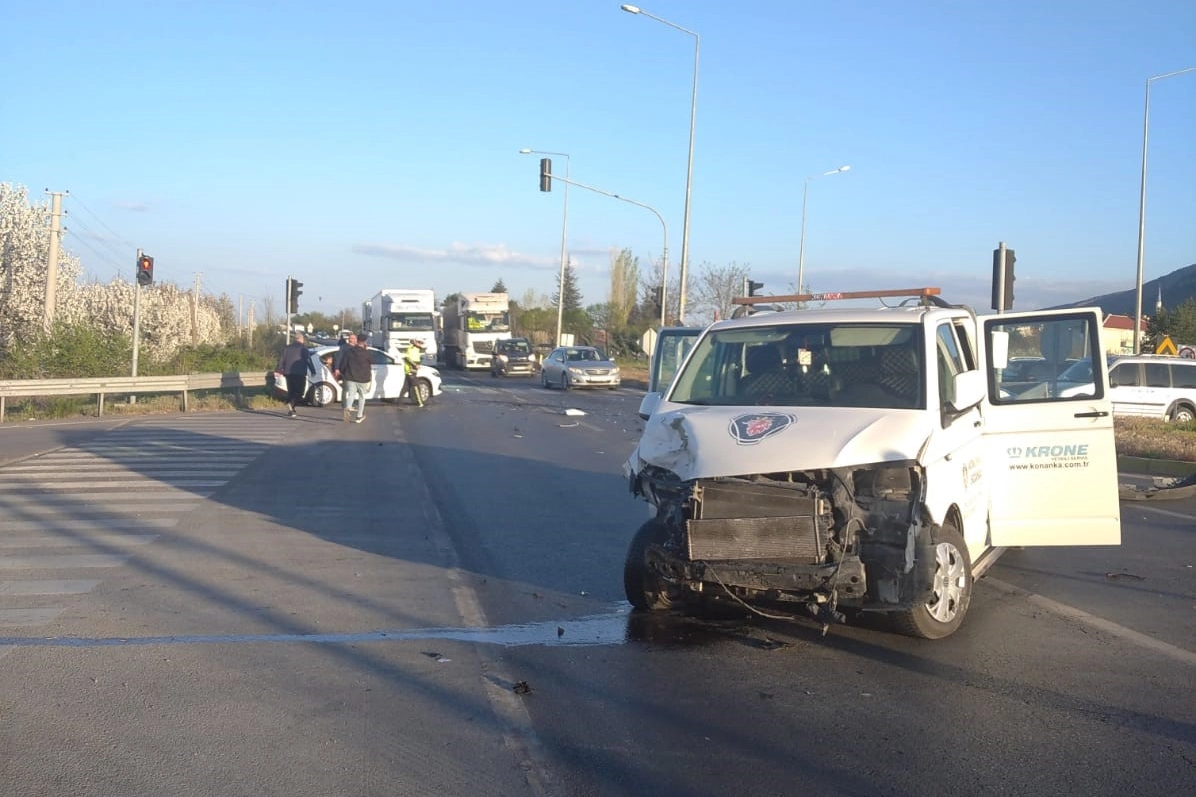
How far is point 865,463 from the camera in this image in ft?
20.4

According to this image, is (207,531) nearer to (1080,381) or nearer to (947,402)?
(947,402)

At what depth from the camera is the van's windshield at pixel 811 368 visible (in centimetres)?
711

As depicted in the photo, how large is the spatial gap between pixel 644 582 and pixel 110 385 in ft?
65.4

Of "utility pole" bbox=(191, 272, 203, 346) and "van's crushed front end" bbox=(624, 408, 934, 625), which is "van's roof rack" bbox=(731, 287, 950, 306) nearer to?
"van's crushed front end" bbox=(624, 408, 934, 625)

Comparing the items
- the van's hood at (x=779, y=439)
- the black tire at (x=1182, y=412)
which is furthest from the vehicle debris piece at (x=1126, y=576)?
the black tire at (x=1182, y=412)

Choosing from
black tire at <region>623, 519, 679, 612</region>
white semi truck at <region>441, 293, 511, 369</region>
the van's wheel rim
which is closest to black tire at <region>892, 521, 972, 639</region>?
the van's wheel rim

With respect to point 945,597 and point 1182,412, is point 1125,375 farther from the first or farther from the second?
point 945,597

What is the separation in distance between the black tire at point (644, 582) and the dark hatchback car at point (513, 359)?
1632 inches

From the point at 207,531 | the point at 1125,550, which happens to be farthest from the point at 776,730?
the point at 207,531

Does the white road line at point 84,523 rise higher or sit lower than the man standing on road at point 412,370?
lower

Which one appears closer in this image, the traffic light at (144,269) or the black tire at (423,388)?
the traffic light at (144,269)

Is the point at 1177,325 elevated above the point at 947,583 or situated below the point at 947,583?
above

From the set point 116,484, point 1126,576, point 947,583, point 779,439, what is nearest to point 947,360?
point 947,583

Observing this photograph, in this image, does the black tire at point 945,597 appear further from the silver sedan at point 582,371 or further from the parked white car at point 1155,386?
the silver sedan at point 582,371
